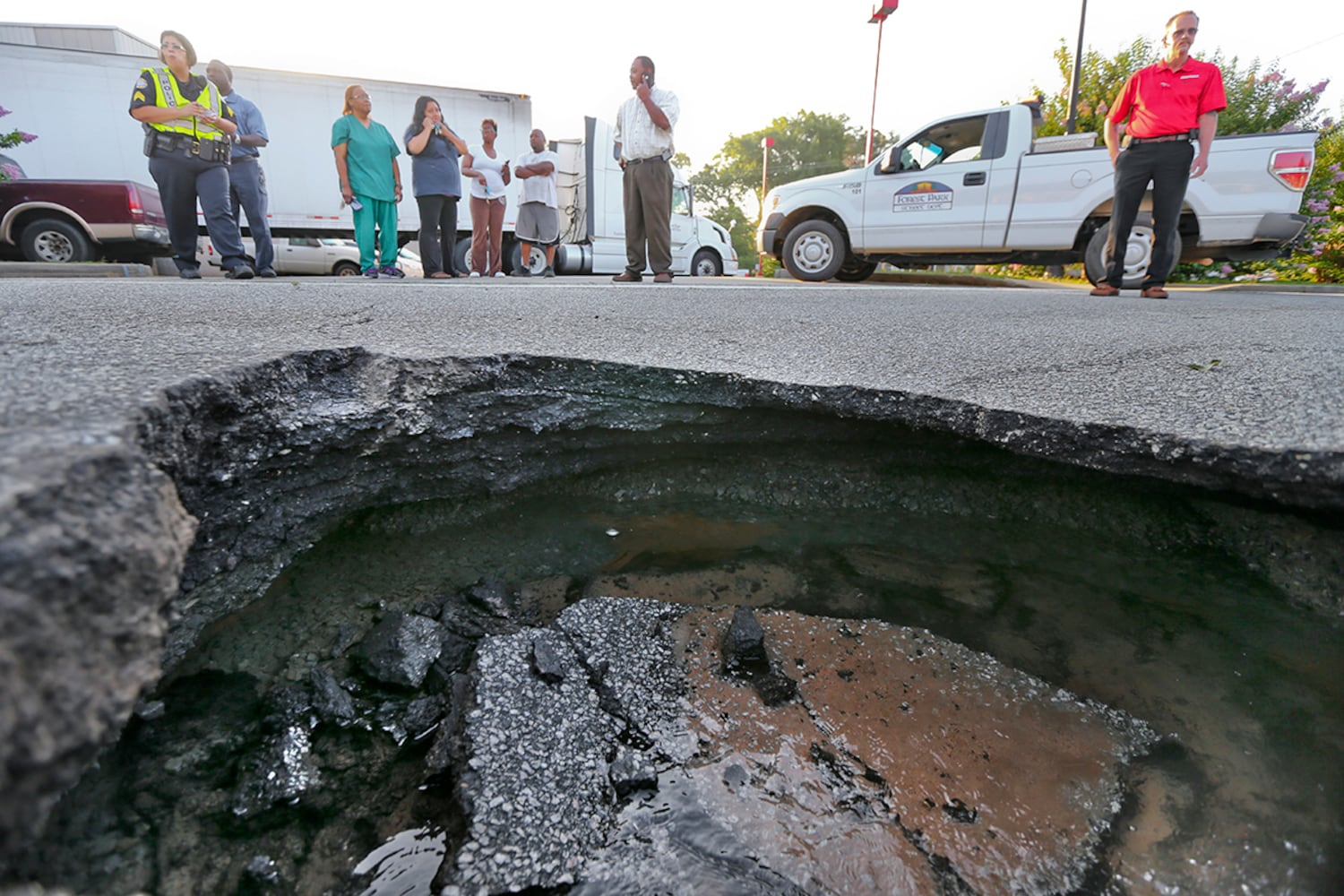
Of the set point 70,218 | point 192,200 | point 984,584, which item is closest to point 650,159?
point 192,200

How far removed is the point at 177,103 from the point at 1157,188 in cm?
641

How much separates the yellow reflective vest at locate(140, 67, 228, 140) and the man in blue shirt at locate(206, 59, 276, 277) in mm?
565

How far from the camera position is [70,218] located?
761 centimetres

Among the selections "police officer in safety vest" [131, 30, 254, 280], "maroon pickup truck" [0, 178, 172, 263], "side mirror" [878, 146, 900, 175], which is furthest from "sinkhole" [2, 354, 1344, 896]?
"maroon pickup truck" [0, 178, 172, 263]

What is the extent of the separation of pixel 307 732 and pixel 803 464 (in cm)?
143

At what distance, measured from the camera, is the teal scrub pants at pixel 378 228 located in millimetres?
5570

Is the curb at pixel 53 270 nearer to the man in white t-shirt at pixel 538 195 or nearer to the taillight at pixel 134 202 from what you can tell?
the taillight at pixel 134 202

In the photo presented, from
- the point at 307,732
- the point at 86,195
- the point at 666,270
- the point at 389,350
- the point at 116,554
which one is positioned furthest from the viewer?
the point at 86,195

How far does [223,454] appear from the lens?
1352 millimetres

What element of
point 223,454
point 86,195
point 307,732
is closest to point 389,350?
point 223,454

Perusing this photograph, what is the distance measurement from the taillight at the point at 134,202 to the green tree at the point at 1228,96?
41.7ft

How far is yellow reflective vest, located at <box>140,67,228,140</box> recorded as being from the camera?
426 cm

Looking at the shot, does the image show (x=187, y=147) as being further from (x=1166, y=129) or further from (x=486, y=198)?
(x=1166, y=129)

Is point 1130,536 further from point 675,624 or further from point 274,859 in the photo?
point 274,859
